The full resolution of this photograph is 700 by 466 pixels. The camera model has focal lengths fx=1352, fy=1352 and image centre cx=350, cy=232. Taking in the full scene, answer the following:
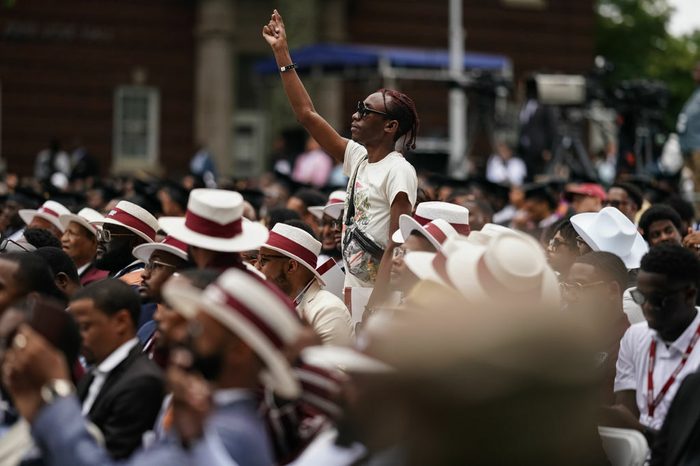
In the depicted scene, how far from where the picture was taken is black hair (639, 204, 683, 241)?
9.26 metres

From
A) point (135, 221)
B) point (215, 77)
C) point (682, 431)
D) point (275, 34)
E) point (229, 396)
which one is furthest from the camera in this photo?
point (215, 77)

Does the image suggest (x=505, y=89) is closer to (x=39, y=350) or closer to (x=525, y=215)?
(x=525, y=215)

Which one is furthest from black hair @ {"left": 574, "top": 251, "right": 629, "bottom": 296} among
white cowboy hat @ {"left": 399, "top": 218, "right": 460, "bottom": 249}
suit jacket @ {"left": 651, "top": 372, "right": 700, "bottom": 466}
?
suit jacket @ {"left": 651, "top": 372, "right": 700, "bottom": 466}

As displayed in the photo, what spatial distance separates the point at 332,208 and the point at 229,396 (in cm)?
516

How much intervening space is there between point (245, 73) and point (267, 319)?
27.1 m

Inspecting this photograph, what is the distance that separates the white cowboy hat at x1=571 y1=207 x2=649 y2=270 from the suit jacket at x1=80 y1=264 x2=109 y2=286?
3.01 meters

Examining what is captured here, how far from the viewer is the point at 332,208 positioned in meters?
9.11

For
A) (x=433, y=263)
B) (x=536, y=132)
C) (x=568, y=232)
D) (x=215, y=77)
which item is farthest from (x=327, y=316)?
(x=215, y=77)

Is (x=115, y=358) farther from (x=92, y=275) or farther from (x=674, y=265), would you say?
(x=92, y=275)

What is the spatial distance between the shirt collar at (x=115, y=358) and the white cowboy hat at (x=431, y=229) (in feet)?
5.62

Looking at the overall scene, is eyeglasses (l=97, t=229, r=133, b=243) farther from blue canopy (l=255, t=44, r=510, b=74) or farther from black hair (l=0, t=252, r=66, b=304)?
blue canopy (l=255, t=44, r=510, b=74)

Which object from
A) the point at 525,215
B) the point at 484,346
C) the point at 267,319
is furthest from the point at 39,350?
the point at 525,215

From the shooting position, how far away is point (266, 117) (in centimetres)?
3056

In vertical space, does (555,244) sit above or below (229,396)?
below
